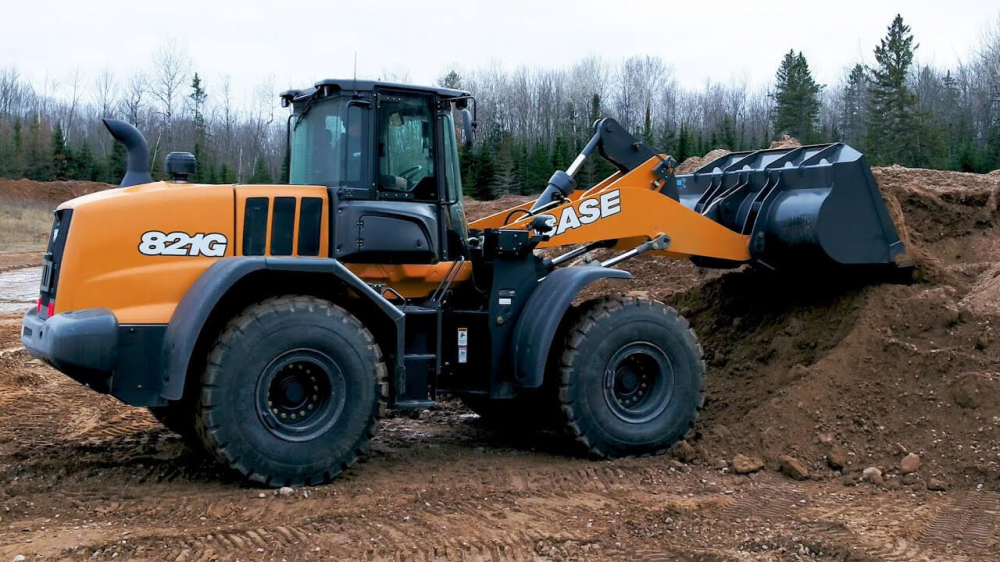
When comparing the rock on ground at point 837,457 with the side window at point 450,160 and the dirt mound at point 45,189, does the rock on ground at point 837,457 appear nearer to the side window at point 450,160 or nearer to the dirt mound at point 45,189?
the side window at point 450,160

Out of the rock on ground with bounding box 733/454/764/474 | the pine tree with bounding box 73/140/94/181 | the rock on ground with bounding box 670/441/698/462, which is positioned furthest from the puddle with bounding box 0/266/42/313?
the pine tree with bounding box 73/140/94/181

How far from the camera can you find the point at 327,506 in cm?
564

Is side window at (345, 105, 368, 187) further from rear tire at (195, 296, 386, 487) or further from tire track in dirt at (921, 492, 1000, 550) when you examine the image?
tire track in dirt at (921, 492, 1000, 550)

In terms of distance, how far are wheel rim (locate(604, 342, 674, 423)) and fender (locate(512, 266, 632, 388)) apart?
54 cm

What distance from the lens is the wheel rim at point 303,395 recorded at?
5848 mm

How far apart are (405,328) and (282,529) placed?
1723 mm

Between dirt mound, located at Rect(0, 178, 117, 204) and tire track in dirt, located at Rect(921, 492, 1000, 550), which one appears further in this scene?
dirt mound, located at Rect(0, 178, 117, 204)

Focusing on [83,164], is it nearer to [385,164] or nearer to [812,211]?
[385,164]

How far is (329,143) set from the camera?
6586 millimetres

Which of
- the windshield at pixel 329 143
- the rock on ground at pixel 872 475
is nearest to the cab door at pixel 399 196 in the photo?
the windshield at pixel 329 143

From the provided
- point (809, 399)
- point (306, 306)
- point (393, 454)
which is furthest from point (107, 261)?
point (809, 399)

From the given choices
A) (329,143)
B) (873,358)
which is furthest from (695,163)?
(329,143)

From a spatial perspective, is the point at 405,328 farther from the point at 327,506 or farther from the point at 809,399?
the point at 809,399

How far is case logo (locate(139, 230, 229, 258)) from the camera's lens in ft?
18.9
